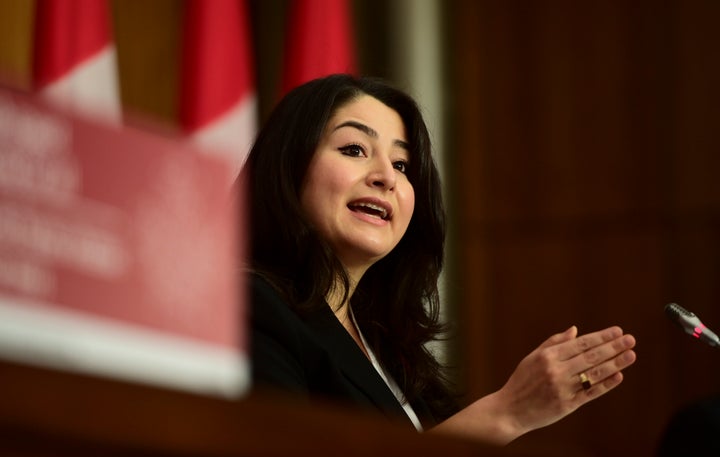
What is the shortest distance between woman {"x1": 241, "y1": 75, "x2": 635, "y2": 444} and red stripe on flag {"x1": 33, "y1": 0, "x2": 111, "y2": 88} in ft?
3.59

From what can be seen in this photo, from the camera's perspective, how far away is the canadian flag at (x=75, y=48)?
11.2 ft

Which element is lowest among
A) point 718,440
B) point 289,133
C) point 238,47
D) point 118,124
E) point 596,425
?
point 596,425

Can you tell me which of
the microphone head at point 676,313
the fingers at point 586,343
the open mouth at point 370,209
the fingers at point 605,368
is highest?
the open mouth at point 370,209

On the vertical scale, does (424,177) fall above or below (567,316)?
above

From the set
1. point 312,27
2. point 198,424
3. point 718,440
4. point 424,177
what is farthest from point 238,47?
point 198,424

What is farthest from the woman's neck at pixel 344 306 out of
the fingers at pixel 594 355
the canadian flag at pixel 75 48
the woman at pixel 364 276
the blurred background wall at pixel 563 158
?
the blurred background wall at pixel 563 158

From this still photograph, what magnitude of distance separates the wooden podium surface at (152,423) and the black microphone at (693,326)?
117 centimetres

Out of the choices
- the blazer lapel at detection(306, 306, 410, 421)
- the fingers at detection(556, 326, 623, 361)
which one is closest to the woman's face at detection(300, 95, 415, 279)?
the blazer lapel at detection(306, 306, 410, 421)

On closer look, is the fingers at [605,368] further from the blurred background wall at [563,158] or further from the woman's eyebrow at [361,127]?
the blurred background wall at [563,158]

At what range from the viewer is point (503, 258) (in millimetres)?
5207

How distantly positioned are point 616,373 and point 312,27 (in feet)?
7.64

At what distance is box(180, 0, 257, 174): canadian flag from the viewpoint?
12.3ft

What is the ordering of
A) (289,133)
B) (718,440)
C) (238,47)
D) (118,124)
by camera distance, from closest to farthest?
(118,124), (718,440), (289,133), (238,47)

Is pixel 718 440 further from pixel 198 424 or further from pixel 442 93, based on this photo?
pixel 442 93
